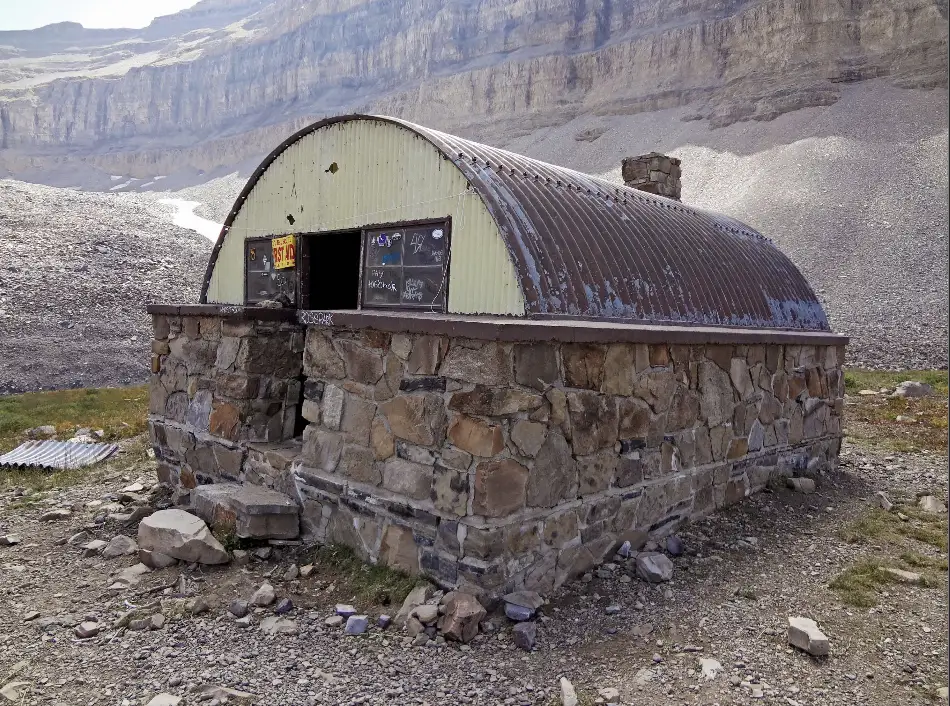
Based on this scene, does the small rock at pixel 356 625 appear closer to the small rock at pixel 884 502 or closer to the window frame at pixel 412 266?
the window frame at pixel 412 266

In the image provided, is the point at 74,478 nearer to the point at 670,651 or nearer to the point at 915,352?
the point at 670,651

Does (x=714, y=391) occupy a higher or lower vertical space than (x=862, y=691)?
higher

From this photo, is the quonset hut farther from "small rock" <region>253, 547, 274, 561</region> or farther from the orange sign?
"small rock" <region>253, 547, 274, 561</region>

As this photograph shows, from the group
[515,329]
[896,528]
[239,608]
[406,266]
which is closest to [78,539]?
[239,608]

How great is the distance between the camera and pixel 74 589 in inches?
232

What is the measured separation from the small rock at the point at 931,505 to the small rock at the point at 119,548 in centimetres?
912

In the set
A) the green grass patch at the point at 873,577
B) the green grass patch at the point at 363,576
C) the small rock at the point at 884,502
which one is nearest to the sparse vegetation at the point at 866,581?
the green grass patch at the point at 873,577

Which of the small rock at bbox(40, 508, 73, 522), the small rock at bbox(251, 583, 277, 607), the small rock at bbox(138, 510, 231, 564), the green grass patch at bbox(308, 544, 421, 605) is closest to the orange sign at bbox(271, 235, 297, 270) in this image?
the small rock at bbox(40, 508, 73, 522)

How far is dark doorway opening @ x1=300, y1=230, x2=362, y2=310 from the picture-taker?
999 centimetres

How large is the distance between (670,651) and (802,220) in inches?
1676

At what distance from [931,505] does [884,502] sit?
0.54 metres

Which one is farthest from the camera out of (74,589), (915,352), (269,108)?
(269,108)

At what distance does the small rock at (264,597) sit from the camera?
5457 millimetres

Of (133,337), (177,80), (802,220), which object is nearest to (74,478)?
(133,337)
